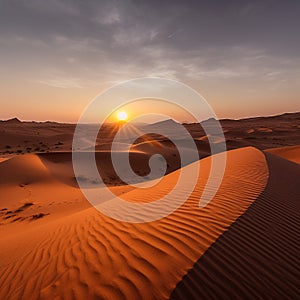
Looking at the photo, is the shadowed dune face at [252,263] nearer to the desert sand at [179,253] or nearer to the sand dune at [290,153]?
the desert sand at [179,253]

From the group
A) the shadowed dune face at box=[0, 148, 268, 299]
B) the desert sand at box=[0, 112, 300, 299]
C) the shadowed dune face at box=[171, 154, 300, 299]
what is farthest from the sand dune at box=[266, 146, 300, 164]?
the shadowed dune face at box=[171, 154, 300, 299]

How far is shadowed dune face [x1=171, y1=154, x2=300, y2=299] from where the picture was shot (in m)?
2.32

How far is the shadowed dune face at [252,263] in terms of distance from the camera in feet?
7.60

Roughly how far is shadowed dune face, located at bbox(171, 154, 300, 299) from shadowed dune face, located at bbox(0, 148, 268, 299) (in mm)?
142

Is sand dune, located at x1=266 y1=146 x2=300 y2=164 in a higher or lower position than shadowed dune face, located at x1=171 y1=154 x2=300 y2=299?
lower

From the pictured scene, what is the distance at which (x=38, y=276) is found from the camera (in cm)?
306

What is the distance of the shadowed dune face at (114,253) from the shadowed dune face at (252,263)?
142mm

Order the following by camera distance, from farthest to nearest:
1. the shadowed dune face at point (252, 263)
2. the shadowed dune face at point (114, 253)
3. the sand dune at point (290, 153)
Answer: the sand dune at point (290, 153) → the shadowed dune face at point (114, 253) → the shadowed dune face at point (252, 263)

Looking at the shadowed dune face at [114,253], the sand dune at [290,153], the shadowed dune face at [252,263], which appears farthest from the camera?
the sand dune at [290,153]

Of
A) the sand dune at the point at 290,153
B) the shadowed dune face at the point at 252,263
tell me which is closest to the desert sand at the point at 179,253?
the shadowed dune face at the point at 252,263

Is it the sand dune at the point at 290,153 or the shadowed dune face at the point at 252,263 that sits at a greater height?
the shadowed dune face at the point at 252,263

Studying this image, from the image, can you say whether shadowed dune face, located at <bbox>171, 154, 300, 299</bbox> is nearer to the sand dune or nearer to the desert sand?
the desert sand

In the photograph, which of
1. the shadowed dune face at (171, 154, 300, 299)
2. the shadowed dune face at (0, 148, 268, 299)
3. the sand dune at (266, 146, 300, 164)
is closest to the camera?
the shadowed dune face at (171, 154, 300, 299)

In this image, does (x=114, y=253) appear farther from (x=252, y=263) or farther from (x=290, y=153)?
(x=290, y=153)
